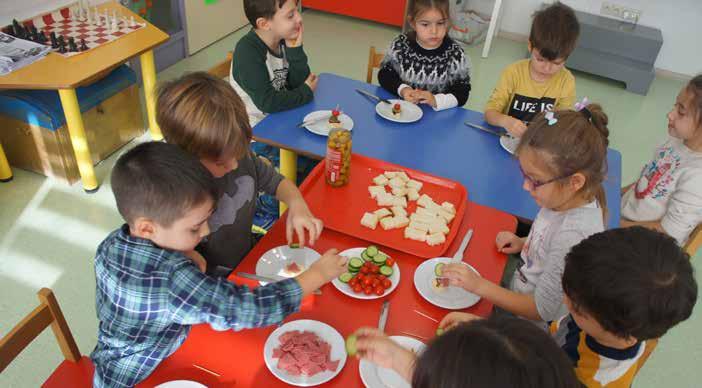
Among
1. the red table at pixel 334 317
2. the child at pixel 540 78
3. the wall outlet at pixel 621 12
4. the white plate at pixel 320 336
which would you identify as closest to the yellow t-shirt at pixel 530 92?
the child at pixel 540 78

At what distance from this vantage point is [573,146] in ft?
4.25

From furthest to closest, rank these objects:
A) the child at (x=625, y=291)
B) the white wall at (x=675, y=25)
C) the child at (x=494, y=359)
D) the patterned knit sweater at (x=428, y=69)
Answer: the white wall at (x=675, y=25), the patterned knit sweater at (x=428, y=69), the child at (x=625, y=291), the child at (x=494, y=359)

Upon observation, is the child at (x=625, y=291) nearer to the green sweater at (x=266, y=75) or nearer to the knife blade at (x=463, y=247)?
the knife blade at (x=463, y=247)

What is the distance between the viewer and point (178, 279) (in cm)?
100

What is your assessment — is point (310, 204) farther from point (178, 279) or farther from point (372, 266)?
point (178, 279)

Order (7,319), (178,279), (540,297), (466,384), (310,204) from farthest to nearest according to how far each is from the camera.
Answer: (7,319) → (310,204) → (540,297) → (178,279) → (466,384)

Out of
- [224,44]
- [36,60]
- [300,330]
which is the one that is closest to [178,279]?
[300,330]

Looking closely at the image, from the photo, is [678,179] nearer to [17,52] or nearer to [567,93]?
[567,93]

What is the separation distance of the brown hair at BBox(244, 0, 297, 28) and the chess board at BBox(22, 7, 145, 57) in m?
1.09

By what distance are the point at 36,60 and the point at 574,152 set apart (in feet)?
8.11

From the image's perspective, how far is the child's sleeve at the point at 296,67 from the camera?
2.20 metres

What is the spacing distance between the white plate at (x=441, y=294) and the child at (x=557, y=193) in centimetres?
→ 5

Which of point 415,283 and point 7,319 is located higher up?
point 415,283

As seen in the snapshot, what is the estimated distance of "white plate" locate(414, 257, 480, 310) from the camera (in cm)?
128
